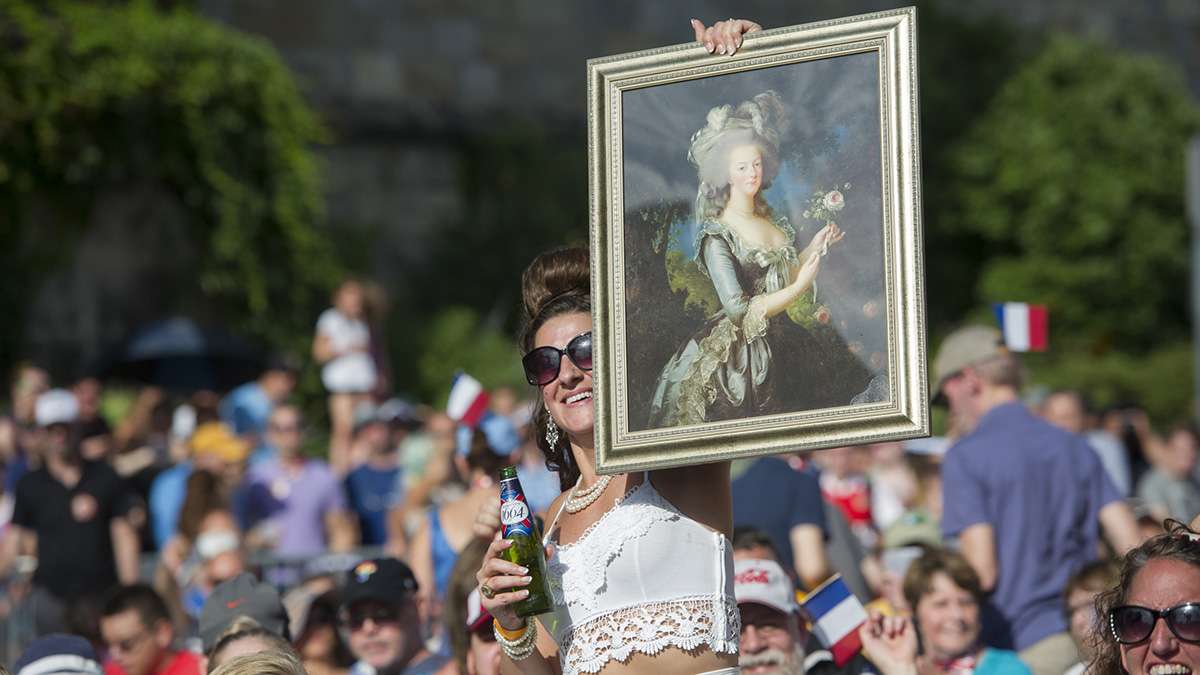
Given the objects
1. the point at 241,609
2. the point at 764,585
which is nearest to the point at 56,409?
the point at 241,609

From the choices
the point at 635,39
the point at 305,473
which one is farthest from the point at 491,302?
the point at 305,473

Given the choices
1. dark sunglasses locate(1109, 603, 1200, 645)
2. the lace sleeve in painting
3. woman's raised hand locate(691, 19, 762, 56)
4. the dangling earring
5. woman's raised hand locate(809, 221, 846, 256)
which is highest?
woman's raised hand locate(691, 19, 762, 56)

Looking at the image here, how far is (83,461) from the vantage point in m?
10.3

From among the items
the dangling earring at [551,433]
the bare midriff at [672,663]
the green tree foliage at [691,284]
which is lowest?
the bare midriff at [672,663]

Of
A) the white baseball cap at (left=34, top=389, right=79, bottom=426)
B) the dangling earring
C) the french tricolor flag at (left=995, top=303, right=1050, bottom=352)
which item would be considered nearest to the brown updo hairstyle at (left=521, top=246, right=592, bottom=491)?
the dangling earring

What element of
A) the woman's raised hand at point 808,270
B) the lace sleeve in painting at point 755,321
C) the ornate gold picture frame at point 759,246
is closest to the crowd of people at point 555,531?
the ornate gold picture frame at point 759,246

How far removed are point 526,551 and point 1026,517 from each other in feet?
10.8

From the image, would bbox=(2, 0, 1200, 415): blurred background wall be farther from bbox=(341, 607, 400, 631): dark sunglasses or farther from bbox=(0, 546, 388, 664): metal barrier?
bbox=(341, 607, 400, 631): dark sunglasses

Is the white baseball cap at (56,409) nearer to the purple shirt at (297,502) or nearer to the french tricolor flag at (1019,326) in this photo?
the purple shirt at (297,502)

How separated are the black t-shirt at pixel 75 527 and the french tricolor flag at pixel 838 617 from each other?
17.0ft

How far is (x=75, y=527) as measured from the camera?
9938 millimetres

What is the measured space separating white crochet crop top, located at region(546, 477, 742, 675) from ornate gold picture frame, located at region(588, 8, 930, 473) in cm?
14

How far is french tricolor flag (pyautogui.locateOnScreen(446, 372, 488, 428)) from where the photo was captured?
6.96 meters

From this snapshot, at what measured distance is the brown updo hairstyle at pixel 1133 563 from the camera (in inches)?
164
